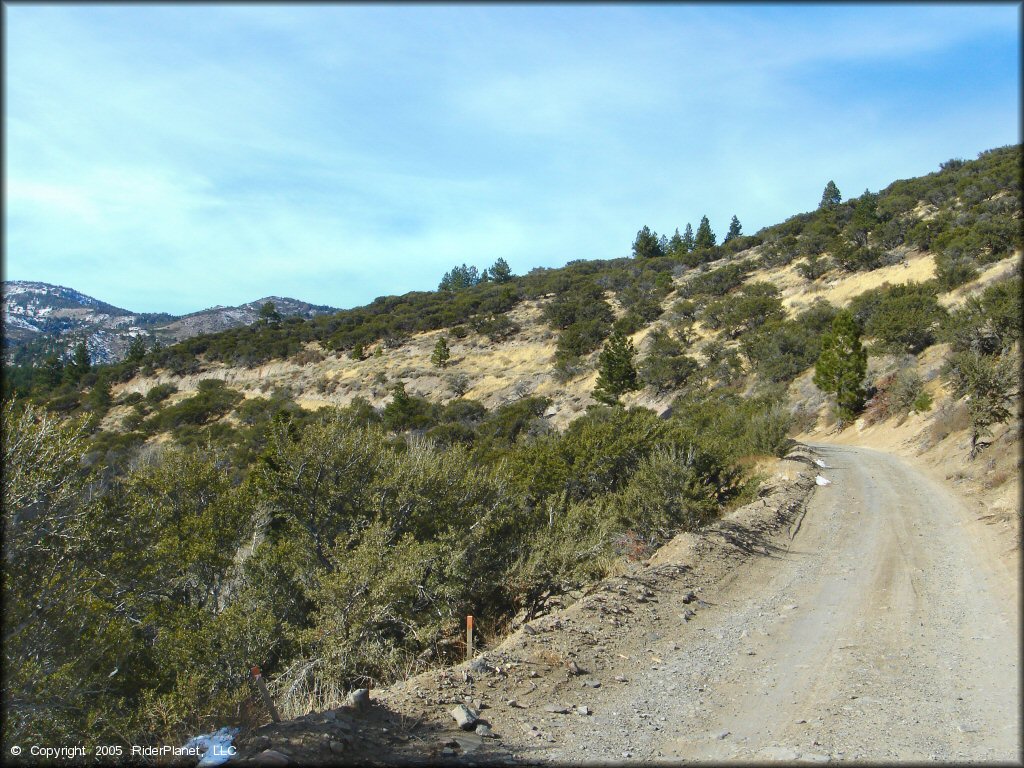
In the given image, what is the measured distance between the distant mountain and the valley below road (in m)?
105

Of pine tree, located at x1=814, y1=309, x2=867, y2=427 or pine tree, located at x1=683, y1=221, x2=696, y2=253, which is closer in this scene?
pine tree, located at x1=814, y1=309, x2=867, y2=427

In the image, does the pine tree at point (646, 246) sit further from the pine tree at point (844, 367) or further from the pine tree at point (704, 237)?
the pine tree at point (844, 367)

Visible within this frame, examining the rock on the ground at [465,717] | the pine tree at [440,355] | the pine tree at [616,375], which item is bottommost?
the rock on the ground at [465,717]

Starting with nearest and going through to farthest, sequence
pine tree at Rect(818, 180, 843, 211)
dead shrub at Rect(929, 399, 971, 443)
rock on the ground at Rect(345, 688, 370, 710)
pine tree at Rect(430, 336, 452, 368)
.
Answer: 1. rock on the ground at Rect(345, 688, 370, 710)
2. dead shrub at Rect(929, 399, 971, 443)
3. pine tree at Rect(430, 336, 452, 368)
4. pine tree at Rect(818, 180, 843, 211)

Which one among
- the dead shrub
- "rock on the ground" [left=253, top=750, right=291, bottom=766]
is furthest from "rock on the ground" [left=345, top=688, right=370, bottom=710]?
the dead shrub

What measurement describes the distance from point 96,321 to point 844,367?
179m

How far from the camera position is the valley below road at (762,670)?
4992mm

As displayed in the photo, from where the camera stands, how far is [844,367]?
30.2 m

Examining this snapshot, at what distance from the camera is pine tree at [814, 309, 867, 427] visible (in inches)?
1176

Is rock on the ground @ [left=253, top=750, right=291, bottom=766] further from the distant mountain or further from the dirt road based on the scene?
the distant mountain

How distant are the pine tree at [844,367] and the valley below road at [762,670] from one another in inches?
790

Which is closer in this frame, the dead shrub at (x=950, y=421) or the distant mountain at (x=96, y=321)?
the dead shrub at (x=950, y=421)

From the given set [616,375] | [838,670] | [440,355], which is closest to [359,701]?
[838,670]

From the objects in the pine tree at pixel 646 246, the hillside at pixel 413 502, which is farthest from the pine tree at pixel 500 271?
the hillside at pixel 413 502
